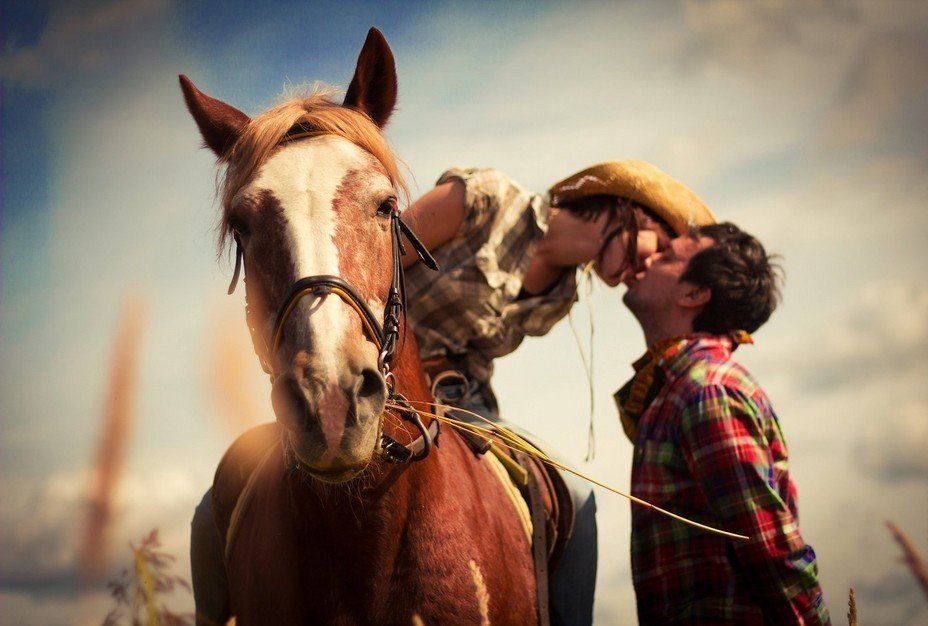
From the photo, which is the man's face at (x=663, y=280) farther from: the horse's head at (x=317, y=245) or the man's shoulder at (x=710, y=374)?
the horse's head at (x=317, y=245)

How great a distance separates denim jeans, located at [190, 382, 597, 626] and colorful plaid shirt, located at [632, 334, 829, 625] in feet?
0.86

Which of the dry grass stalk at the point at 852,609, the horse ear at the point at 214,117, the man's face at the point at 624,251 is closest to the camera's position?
Result: the dry grass stalk at the point at 852,609

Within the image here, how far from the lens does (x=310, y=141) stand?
119 inches

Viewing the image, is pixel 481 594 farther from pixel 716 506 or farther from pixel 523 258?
pixel 523 258

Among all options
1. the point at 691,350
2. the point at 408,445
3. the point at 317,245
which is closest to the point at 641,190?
the point at 691,350

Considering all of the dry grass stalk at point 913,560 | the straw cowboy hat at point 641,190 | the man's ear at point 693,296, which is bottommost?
the dry grass stalk at point 913,560

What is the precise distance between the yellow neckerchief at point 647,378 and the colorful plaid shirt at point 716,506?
201 millimetres

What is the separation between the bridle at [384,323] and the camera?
2498 mm

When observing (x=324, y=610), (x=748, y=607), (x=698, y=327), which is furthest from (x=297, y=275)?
(x=698, y=327)

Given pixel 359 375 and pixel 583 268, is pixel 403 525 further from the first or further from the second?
pixel 583 268

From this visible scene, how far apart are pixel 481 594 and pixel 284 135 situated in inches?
75.7

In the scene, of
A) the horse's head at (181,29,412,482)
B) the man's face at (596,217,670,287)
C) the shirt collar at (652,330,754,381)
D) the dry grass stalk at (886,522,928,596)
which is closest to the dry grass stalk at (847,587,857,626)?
the dry grass stalk at (886,522,928,596)

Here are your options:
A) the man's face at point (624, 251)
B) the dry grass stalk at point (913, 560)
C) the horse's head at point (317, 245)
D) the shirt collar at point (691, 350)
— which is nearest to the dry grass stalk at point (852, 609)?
the dry grass stalk at point (913, 560)

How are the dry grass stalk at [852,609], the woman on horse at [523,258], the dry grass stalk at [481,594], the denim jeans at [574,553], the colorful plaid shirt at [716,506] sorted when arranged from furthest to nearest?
the woman on horse at [523,258] → the denim jeans at [574,553] → the colorful plaid shirt at [716,506] → the dry grass stalk at [481,594] → the dry grass stalk at [852,609]
